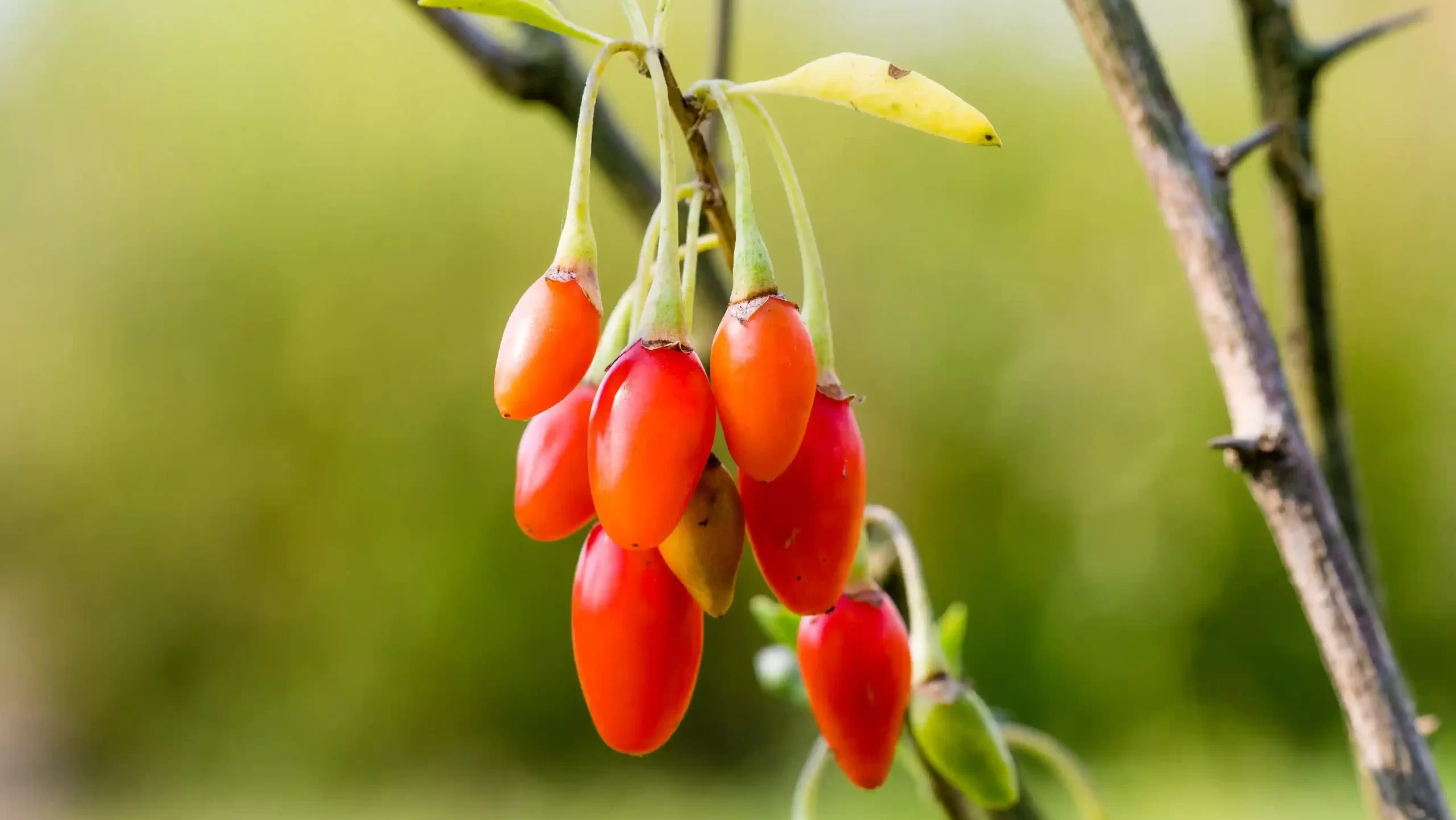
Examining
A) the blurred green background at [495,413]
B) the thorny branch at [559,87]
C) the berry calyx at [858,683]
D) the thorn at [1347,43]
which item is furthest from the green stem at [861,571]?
the blurred green background at [495,413]

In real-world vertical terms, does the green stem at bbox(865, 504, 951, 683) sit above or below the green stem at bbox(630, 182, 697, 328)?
below

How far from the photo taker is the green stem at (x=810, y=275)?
6.8 inches

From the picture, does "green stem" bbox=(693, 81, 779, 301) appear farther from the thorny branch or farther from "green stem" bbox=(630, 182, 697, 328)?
the thorny branch

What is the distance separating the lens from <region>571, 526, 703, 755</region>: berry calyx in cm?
16

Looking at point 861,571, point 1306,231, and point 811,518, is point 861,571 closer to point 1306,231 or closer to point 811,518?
point 811,518

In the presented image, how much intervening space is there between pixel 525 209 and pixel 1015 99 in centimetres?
64

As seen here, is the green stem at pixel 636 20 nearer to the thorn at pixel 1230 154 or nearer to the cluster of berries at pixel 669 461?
the cluster of berries at pixel 669 461

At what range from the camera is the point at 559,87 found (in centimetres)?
32

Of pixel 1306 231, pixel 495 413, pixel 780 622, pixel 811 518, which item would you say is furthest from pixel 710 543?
pixel 495 413

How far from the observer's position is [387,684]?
131 centimetres

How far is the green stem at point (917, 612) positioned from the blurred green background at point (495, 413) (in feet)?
2.88

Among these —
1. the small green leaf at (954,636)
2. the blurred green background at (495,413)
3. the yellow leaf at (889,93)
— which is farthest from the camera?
the blurred green background at (495,413)

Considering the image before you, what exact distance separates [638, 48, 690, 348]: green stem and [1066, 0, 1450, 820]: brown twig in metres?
0.11

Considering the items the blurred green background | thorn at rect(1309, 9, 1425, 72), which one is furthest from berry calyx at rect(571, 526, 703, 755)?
the blurred green background
